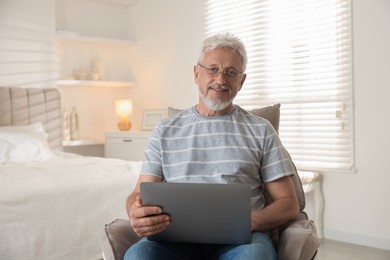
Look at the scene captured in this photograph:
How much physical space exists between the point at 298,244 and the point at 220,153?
0.43 meters

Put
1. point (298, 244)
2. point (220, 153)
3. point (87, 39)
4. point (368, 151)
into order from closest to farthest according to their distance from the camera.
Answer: point (298, 244) < point (220, 153) < point (368, 151) < point (87, 39)

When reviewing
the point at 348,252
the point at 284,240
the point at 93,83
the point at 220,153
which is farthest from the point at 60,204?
the point at 93,83

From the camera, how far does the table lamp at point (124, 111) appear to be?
4.89 m

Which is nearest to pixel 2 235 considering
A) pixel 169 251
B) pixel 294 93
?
pixel 169 251

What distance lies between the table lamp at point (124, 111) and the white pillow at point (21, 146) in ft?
3.89

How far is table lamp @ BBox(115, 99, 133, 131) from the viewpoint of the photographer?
489 centimetres

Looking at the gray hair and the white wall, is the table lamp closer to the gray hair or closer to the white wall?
the white wall

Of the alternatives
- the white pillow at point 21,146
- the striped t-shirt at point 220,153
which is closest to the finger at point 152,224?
the striped t-shirt at point 220,153

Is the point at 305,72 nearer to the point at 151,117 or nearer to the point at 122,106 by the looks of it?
the point at 151,117

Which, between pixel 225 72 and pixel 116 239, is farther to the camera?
pixel 225 72

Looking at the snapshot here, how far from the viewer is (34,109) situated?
424cm

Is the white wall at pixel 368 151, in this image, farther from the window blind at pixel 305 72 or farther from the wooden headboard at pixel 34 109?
the wooden headboard at pixel 34 109

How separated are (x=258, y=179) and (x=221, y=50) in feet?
1.69

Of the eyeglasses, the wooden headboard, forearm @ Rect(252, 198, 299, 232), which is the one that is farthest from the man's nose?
the wooden headboard
